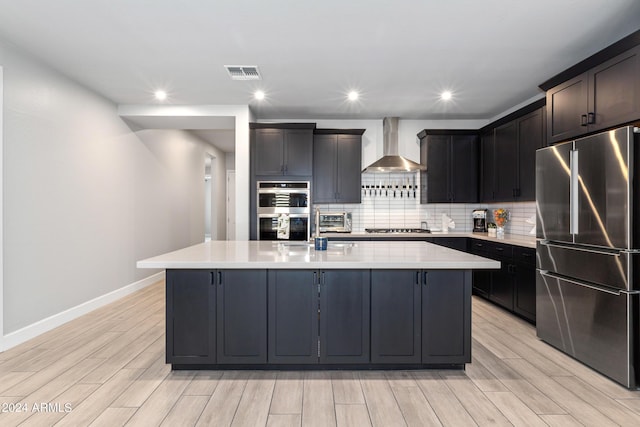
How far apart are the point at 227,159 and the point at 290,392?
7741 millimetres

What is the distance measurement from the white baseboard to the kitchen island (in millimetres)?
1629

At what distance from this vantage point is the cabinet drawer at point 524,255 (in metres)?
3.62

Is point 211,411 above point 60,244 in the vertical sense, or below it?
below

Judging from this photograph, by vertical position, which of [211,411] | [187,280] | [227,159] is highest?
[227,159]

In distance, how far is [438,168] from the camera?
5.30 metres

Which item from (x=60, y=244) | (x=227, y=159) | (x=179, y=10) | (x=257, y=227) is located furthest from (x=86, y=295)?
(x=227, y=159)

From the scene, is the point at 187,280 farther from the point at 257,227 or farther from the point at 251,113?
the point at 251,113

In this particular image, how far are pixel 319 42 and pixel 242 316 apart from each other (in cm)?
229

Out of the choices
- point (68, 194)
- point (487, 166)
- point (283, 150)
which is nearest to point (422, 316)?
point (283, 150)

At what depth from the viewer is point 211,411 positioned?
2109 millimetres

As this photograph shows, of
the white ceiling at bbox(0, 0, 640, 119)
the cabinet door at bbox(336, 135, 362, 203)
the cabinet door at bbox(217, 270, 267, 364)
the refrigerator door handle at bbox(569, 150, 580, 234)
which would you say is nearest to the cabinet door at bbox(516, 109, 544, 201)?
the white ceiling at bbox(0, 0, 640, 119)

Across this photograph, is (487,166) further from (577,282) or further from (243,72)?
(243,72)

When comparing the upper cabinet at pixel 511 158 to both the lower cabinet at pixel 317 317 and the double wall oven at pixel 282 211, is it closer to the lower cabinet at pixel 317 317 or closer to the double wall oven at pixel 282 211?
the lower cabinet at pixel 317 317

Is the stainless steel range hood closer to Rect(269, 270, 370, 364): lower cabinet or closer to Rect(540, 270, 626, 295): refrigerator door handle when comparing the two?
Rect(540, 270, 626, 295): refrigerator door handle
